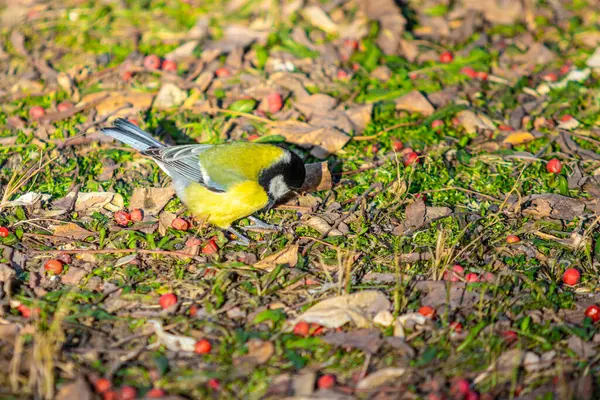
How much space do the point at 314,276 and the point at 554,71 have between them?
4.86 metres

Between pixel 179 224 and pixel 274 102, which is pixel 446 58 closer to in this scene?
pixel 274 102

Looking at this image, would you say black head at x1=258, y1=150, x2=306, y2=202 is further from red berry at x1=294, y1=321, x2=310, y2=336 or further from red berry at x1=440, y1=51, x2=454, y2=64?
red berry at x1=440, y1=51, x2=454, y2=64

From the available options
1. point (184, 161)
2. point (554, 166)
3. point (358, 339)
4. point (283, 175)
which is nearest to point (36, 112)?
point (184, 161)

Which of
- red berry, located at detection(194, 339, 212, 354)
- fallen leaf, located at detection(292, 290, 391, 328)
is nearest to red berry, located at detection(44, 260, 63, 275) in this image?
red berry, located at detection(194, 339, 212, 354)

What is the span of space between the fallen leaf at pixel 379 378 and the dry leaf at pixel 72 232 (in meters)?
2.78

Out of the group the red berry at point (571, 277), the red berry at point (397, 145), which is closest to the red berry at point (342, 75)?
the red berry at point (397, 145)

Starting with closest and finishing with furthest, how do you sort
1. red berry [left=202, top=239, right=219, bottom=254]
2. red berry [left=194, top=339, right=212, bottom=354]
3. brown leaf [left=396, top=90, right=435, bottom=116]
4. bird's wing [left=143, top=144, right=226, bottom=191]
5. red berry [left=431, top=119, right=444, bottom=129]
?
red berry [left=194, top=339, right=212, bottom=354] → red berry [left=202, top=239, right=219, bottom=254] → bird's wing [left=143, top=144, right=226, bottom=191] → red berry [left=431, top=119, right=444, bottom=129] → brown leaf [left=396, top=90, right=435, bottom=116]

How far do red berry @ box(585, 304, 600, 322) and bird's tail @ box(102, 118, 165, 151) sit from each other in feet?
12.9

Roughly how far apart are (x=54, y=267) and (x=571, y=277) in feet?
13.1

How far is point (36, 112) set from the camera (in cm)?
735

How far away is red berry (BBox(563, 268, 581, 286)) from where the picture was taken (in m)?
5.18

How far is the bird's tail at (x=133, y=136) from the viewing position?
21.0 feet

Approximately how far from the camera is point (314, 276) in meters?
5.25

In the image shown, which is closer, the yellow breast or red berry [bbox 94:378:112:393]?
red berry [bbox 94:378:112:393]
